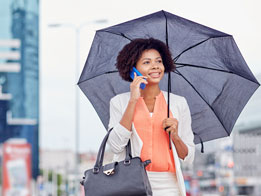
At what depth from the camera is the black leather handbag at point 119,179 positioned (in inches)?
103

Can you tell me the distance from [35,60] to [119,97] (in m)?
12.0

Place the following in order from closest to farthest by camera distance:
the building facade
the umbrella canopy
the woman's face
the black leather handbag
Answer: the black leather handbag → the woman's face → the umbrella canopy → the building facade

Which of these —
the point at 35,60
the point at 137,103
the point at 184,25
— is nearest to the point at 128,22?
the point at 184,25

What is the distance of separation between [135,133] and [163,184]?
0.94 feet

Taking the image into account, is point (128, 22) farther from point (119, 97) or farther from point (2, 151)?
A: point (2, 151)

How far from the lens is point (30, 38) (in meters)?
14.7

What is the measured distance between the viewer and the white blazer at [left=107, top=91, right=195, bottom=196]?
9.11ft

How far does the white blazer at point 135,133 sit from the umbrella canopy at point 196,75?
434 mm

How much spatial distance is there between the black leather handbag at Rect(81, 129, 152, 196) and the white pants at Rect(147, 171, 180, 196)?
0.38ft

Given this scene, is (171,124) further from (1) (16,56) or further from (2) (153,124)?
(1) (16,56)

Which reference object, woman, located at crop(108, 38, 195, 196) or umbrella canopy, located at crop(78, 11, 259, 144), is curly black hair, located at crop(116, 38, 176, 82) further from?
umbrella canopy, located at crop(78, 11, 259, 144)

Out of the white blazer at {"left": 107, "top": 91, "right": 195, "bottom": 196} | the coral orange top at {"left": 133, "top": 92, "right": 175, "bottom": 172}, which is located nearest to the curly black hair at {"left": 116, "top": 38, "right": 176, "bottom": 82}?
the white blazer at {"left": 107, "top": 91, "right": 195, "bottom": 196}

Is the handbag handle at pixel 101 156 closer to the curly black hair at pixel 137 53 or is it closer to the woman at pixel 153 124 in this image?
the woman at pixel 153 124

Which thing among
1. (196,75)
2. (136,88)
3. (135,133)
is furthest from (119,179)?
(196,75)
